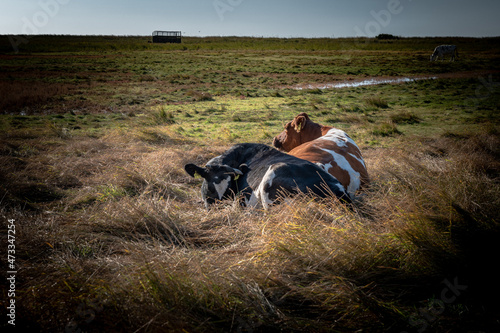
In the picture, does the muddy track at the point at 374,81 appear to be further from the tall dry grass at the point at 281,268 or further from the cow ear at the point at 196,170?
the tall dry grass at the point at 281,268

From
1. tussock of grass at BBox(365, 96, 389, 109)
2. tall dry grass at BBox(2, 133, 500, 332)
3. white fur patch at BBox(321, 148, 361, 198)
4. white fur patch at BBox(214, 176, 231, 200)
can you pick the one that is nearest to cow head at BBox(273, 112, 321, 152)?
white fur patch at BBox(321, 148, 361, 198)

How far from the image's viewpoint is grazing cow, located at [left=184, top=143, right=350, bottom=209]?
12.9 feet

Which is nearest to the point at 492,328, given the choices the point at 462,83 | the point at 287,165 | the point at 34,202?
the point at 287,165

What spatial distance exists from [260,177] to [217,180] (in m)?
0.82

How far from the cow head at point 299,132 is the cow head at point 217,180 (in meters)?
2.62

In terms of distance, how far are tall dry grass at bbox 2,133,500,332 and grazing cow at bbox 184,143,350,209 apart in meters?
0.28

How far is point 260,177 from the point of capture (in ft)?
15.3

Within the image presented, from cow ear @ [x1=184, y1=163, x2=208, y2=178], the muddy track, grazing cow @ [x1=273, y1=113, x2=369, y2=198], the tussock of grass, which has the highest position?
the muddy track

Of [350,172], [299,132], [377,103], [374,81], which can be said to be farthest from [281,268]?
[374,81]

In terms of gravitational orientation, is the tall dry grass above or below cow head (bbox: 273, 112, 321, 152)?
below

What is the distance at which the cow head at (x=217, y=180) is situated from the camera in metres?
5.08

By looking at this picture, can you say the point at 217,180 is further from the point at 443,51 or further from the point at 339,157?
the point at 443,51

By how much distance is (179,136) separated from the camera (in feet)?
32.1

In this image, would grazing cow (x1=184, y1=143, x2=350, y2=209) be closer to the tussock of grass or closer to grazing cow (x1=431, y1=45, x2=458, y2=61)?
the tussock of grass
